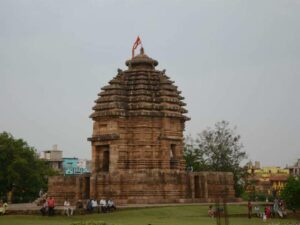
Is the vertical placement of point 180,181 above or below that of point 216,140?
below

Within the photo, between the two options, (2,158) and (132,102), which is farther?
(2,158)

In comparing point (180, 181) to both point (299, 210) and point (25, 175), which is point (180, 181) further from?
point (25, 175)

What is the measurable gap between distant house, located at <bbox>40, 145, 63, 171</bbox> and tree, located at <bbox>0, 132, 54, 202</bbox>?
4374 centimetres

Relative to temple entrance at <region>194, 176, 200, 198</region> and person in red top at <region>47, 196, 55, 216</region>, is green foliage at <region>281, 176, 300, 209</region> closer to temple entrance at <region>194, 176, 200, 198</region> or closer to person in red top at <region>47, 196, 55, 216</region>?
temple entrance at <region>194, 176, 200, 198</region>

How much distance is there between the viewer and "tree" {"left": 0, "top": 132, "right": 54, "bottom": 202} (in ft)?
206

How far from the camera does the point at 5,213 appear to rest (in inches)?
1400

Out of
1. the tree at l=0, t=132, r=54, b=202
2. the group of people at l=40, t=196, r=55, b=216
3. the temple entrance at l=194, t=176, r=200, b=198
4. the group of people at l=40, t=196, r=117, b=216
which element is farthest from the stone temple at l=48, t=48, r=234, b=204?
the tree at l=0, t=132, r=54, b=202

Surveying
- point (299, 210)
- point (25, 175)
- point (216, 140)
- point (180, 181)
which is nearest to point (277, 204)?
point (299, 210)

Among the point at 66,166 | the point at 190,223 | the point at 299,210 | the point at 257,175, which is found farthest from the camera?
the point at 257,175

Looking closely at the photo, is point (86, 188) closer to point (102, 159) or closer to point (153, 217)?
point (102, 159)

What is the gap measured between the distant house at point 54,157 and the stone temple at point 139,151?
68282 millimetres

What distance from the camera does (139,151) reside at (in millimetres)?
43000

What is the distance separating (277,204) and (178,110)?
12.4m

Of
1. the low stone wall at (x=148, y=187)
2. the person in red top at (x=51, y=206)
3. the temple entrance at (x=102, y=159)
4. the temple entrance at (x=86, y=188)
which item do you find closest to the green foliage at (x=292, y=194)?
the low stone wall at (x=148, y=187)
